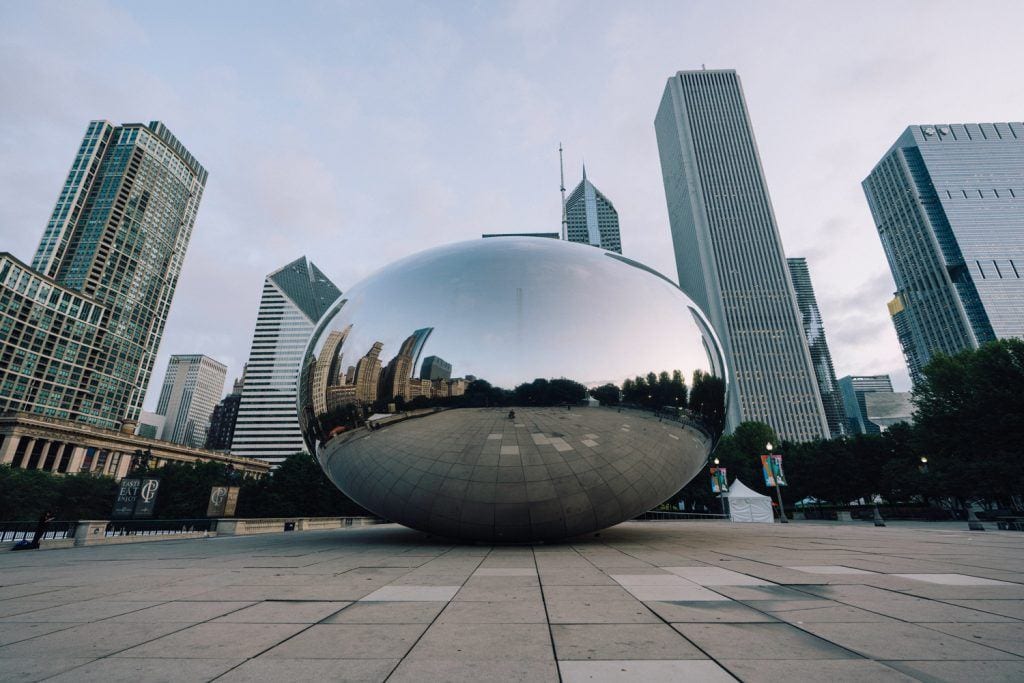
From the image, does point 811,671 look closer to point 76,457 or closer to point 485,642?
point 485,642

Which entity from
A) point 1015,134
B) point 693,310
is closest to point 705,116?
point 1015,134

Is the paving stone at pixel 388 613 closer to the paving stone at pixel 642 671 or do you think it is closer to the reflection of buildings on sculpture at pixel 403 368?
the paving stone at pixel 642 671

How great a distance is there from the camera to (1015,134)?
142m

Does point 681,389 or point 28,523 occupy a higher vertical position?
point 681,389

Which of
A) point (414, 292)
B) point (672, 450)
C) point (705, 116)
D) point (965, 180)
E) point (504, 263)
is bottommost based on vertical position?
point (672, 450)

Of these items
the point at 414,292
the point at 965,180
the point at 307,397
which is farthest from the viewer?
the point at 965,180

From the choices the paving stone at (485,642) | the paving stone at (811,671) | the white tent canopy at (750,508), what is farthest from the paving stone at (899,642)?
the white tent canopy at (750,508)

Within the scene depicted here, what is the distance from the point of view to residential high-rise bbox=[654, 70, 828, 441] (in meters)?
118

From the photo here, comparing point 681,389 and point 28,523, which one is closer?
point 681,389

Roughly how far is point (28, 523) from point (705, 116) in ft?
578

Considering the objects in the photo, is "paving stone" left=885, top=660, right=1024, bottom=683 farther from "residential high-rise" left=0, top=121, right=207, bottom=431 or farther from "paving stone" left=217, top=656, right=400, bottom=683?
"residential high-rise" left=0, top=121, right=207, bottom=431

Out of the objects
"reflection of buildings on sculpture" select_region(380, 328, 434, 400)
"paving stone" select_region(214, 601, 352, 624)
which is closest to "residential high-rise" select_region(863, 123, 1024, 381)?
"reflection of buildings on sculpture" select_region(380, 328, 434, 400)

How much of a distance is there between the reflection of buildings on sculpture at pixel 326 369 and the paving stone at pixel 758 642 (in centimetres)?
657

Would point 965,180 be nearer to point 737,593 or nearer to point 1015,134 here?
point 1015,134
